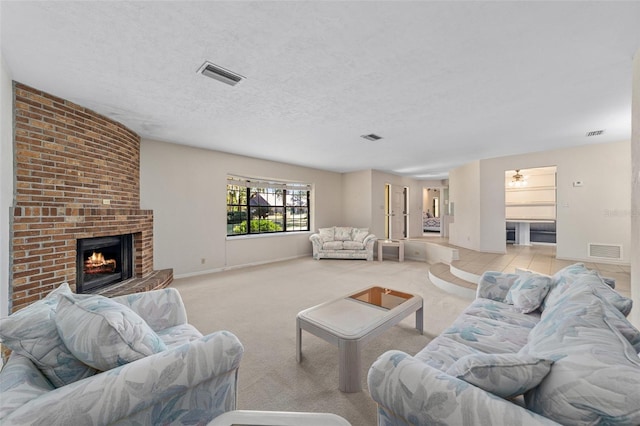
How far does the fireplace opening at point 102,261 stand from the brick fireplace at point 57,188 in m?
0.22

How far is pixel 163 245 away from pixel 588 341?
199 inches

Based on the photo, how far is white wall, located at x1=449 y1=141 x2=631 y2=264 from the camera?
4.41 metres

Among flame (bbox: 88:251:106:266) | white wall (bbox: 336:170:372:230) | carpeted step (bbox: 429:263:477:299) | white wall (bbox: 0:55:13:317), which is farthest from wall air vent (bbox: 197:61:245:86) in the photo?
white wall (bbox: 336:170:372:230)

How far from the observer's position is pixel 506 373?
2.70 ft

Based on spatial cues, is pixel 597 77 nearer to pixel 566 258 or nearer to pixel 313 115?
pixel 313 115

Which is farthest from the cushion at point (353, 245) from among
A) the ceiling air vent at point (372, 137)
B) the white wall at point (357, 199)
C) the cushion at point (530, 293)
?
the cushion at point (530, 293)

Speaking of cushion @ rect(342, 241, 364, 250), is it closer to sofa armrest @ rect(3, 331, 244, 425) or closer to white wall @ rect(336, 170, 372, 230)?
white wall @ rect(336, 170, 372, 230)

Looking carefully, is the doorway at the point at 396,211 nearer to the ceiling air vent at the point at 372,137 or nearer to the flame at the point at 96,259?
the ceiling air vent at the point at 372,137

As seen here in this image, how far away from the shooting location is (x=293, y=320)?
2756 mm

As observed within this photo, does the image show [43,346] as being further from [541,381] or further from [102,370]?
[541,381]

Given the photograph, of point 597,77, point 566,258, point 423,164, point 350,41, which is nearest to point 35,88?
point 350,41

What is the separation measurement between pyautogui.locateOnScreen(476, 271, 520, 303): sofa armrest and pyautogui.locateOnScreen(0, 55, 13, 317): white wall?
4025mm

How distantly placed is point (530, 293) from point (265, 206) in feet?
17.4

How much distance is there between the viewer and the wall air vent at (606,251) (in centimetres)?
440
